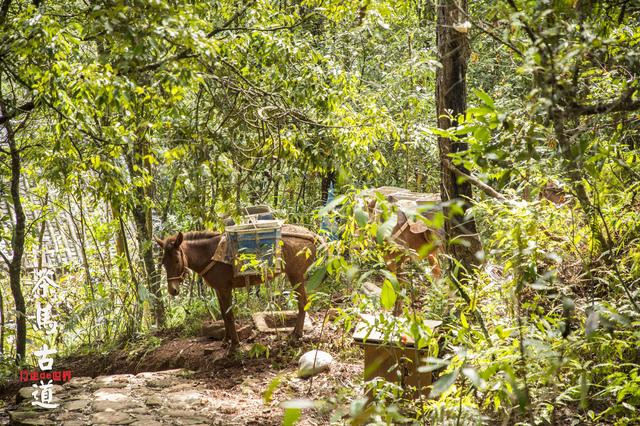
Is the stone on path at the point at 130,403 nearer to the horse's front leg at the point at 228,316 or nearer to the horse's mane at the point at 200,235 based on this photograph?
the horse's front leg at the point at 228,316

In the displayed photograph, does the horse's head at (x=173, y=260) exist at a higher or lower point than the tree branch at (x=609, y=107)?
lower

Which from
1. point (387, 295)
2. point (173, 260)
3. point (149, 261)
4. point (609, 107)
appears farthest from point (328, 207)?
point (149, 261)

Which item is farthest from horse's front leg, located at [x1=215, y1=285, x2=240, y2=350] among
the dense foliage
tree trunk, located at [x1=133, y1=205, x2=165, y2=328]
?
tree trunk, located at [x1=133, y1=205, x2=165, y2=328]

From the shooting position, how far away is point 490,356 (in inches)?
137

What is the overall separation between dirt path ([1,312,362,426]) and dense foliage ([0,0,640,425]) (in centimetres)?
68

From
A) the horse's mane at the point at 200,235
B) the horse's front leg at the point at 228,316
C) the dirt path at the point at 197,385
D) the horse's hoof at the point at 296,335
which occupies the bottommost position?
the dirt path at the point at 197,385

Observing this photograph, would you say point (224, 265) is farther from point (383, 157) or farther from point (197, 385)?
point (383, 157)

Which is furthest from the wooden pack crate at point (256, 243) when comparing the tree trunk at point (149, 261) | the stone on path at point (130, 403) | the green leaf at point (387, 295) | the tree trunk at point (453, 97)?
the green leaf at point (387, 295)

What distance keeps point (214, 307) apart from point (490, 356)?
5454mm

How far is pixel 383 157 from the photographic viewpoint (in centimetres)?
740

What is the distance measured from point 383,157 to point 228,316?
8.06 feet

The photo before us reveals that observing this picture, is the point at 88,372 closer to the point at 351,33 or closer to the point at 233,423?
the point at 233,423

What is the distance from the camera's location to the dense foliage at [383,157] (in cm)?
272

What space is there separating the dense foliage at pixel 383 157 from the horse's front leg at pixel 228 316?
0.75m
